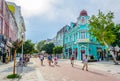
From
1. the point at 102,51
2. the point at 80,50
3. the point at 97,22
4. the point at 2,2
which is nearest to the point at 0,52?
the point at 2,2

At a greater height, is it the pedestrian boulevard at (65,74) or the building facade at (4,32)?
the building facade at (4,32)

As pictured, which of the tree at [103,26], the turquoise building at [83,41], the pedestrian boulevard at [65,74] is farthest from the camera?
the turquoise building at [83,41]

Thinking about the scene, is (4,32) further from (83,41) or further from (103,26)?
(83,41)

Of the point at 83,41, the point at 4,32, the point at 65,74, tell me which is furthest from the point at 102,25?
the point at 83,41

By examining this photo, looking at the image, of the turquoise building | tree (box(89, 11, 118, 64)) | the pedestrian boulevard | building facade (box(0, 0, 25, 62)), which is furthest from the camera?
the turquoise building

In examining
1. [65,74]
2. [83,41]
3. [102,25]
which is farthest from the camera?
[83,41]

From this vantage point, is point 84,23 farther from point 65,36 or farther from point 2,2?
point 2,2

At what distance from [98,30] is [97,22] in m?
1.46

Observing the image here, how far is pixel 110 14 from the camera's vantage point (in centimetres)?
3775

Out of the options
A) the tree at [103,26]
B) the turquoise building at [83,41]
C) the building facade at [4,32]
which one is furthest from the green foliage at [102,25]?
the turquoise building at [83,41]

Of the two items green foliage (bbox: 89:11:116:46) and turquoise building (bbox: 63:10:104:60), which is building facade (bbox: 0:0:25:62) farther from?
turquoise building (bbox: 63:10:104:60)

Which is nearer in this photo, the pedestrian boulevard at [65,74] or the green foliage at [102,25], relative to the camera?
the pedestrian boulevard at [65,74]

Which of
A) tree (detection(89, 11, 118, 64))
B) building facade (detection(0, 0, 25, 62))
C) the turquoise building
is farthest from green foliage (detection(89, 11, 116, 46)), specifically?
the turquoise building

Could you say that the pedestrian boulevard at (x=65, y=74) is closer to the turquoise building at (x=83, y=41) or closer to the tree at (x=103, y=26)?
the tree at (x=103, y=26)
